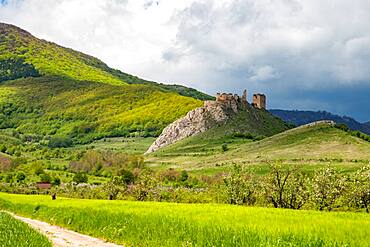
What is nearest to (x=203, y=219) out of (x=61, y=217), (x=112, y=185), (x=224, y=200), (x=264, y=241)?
(x=264, y=241)

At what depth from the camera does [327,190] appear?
61.8 meters

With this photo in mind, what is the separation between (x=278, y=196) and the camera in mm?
66250

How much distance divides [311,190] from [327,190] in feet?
6.16

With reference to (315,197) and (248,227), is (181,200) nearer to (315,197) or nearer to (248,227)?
(315,197)

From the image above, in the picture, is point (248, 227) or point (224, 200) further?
point (224, 200)

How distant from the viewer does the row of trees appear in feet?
197

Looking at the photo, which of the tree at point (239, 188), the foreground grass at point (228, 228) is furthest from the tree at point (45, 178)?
the foreground grass at point (228, 228)

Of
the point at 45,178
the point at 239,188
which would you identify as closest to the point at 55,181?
the point at 45,178

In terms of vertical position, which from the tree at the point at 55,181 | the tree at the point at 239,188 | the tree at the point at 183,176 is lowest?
the tree at the point at 55,181

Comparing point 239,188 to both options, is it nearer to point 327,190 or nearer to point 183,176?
point 327,190

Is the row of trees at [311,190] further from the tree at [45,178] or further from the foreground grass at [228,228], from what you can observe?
the tree at [45,178]

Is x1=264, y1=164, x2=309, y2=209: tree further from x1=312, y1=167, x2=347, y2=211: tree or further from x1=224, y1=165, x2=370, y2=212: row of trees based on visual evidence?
x1=312, y1=167, x2=347, y2=211: tree

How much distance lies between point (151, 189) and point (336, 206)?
1968 inches

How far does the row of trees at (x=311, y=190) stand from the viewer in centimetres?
6006
